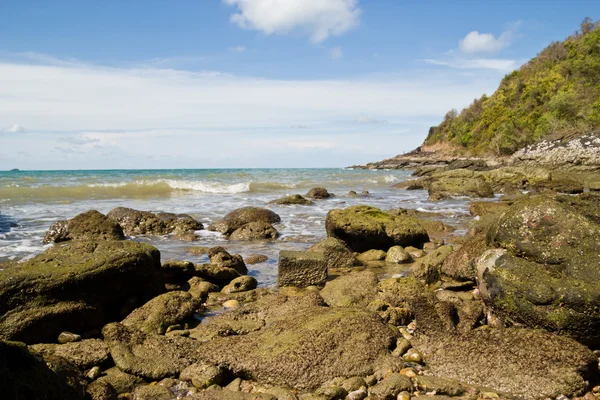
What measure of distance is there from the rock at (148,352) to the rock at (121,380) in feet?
0.16

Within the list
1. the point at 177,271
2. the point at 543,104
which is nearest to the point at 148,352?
the point at 177,271

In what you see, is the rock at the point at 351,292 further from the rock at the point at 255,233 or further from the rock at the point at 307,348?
the rock at the point at 255,233

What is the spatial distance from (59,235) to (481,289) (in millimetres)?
10282

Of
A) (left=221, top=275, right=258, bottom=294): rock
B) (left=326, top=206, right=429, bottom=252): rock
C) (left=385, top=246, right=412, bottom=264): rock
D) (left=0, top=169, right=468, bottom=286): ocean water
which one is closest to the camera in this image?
(left=221, top=275, right=258, bottom=294): rock

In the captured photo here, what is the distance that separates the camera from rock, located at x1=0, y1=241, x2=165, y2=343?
488cm

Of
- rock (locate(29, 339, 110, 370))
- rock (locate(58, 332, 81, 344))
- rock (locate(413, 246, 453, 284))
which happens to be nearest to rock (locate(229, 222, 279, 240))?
rock (locate(413, 246, 453, 284))

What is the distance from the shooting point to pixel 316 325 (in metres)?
4.54

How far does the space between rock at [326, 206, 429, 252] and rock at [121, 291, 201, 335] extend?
4645 mm

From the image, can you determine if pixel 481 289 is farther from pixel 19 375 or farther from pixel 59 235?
pixel 59 235

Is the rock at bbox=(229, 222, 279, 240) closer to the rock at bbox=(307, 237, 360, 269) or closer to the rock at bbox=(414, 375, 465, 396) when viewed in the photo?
the rock at bbox=(307, 237, 360, 269)

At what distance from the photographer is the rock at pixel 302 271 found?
707 centimetres

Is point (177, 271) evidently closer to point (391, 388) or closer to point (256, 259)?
point (256, 259)

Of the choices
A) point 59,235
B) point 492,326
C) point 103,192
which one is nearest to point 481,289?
point 492,326

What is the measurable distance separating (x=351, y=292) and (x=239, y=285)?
6.17 ft
